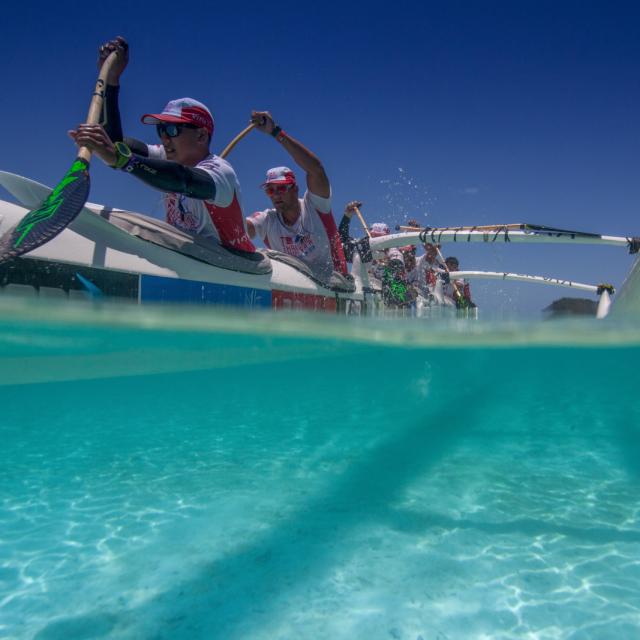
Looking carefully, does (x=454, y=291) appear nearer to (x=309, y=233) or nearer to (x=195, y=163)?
(x=309, y=233)

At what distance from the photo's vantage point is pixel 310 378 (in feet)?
38.2

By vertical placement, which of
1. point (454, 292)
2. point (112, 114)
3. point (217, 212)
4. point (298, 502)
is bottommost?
point (298, 502)

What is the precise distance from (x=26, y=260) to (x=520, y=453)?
5962mm

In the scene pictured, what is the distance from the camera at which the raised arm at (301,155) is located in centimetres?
517

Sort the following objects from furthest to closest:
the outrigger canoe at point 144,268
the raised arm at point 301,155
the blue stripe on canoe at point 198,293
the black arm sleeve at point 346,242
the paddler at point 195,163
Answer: the black arm sleeve at point 346,242, the raised arm at point 301,155, the paddler at point 195,163, the blue stripe on canoe at point 198,293, the outrigger canoe at point 144,268

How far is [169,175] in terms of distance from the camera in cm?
352

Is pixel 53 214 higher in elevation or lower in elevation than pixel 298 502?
higher

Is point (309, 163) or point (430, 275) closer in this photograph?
point (309, 163)

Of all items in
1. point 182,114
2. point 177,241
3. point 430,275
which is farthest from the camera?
point 430,275

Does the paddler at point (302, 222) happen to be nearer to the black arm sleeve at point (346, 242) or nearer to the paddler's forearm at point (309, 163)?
the paddler's forearm at point (309, 163)

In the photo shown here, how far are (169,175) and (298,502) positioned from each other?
296 cm

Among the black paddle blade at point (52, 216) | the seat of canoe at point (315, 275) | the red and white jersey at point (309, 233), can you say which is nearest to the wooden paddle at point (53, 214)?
the black paddle blade at point (52, 216)

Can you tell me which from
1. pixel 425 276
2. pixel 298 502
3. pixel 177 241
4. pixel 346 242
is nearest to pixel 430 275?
pixel 425 276

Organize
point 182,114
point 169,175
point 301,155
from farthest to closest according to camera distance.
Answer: point 301,155, point 182,114, point 169,175
